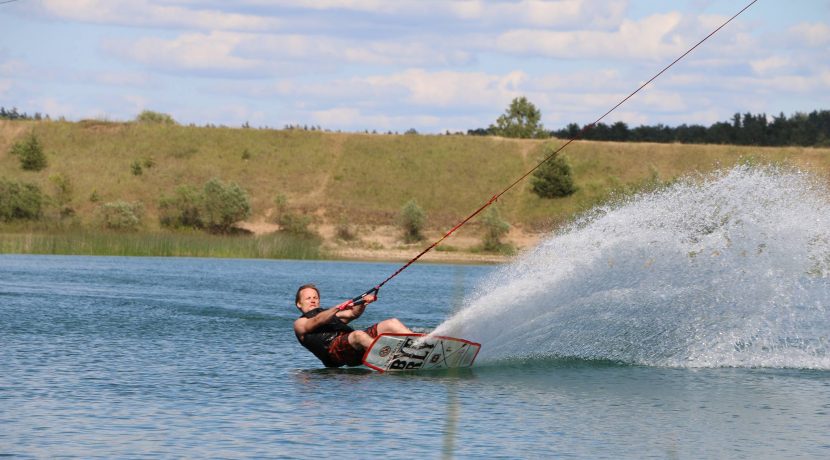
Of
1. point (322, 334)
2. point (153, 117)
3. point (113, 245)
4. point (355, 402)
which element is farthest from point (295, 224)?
point (355, 402)

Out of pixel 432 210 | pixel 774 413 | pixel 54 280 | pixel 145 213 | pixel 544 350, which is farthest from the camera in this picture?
pixel 432 210

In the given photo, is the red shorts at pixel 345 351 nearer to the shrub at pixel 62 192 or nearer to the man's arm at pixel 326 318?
the man's arm at pixel 326 318

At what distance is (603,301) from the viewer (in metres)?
17.8

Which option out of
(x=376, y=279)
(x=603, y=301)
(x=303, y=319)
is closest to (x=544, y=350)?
(x=603, y=301)

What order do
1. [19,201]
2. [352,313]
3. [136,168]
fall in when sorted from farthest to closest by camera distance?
[136,168], [19,201], [352,313]

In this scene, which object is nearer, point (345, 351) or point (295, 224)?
point (345, 351)

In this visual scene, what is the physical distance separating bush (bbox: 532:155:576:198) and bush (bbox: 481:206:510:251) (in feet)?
41.8

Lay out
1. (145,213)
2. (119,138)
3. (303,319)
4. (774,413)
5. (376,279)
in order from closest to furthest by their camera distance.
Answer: (774,413) < (303,319) < (376,279) < (145,213) < (119,138)

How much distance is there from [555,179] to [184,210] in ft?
88.2

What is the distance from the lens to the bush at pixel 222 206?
2847 inches

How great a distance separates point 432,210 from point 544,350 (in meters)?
64.7

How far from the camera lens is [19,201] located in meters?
66.8

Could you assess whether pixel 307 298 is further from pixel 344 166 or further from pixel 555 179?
pixel 344 166

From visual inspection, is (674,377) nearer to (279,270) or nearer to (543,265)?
(543,265)
